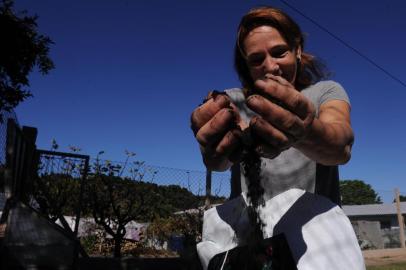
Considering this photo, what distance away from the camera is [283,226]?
966 millimetres

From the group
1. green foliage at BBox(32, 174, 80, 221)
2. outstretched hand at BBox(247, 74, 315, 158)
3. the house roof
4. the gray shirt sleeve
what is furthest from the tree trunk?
the house roof

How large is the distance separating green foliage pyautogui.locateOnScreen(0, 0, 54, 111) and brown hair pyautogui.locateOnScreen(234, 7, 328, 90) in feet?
20.8

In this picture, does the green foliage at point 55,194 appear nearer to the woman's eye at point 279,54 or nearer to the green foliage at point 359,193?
the woman's eye at point 279,54

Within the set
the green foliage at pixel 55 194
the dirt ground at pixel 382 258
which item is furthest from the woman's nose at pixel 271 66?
the dirt ground at pixel 382 258

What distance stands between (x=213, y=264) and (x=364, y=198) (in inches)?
3253

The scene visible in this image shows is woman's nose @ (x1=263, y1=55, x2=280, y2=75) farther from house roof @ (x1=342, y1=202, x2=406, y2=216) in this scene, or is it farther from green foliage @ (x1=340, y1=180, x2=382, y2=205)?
green foliage @ (x1=340, y1=180, x2=382, y2=205)

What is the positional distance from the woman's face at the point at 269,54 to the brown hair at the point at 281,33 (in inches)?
Answer: 0.9

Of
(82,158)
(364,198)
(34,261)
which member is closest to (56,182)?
(82,158)

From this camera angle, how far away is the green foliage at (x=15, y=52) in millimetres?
7141

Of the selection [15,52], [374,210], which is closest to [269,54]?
[15,52]

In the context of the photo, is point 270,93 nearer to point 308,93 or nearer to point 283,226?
point 283,226

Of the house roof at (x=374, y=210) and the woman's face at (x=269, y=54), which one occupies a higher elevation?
the house roof at (x=374, y=210)

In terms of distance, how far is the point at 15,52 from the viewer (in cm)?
727

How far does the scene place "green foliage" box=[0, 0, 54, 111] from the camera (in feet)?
23.4
